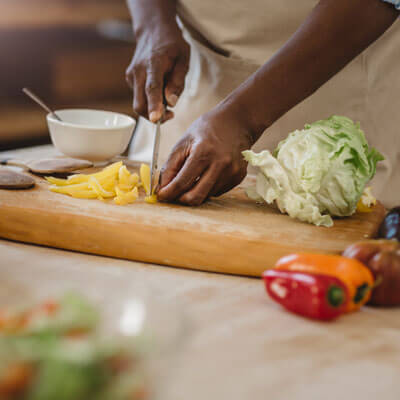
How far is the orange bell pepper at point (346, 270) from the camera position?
1200mm

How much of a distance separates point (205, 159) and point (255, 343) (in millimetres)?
762

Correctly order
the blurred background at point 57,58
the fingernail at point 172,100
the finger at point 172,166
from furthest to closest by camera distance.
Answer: the blurred background at point 57,58 → the fingernail at point 172,100 → the finger at point 172,166

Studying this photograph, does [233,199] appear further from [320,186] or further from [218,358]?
[218,358]

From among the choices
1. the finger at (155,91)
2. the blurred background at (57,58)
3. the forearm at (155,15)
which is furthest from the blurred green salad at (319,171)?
the blurred background at (57,58)

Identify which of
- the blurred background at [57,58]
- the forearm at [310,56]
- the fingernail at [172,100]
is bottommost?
the blurred background at [57,58]

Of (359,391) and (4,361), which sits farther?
(359,391)

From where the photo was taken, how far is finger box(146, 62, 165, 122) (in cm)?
197

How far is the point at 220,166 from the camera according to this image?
170 cm

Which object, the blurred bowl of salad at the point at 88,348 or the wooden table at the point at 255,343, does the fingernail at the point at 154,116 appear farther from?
the blurred bowl of salad at the point at 88,348

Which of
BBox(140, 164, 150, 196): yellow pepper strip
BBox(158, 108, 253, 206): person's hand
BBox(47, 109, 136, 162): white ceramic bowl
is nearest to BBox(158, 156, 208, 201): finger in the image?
BBox(158, 108, 253, 206): person's hand

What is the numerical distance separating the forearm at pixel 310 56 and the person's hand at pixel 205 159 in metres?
0.06

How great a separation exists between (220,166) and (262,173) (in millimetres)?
200

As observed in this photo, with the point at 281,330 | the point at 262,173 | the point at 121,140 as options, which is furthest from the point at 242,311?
the point at 121,140

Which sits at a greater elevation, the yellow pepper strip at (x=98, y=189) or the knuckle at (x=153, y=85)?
the knuckle at (x=153, y=85)
